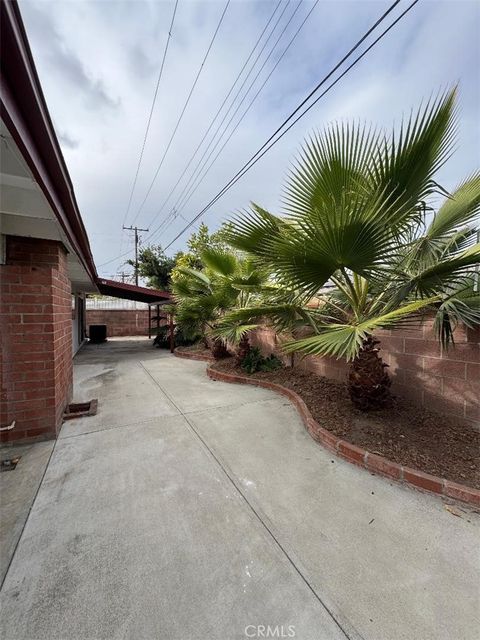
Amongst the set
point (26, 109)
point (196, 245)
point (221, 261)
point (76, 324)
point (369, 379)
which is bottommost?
point (369, 379)

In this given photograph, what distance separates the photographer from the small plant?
218 inches

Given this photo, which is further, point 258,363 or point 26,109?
point 258,363

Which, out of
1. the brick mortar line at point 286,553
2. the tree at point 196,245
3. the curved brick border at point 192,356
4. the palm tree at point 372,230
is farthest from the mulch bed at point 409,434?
the tree at point 196,245

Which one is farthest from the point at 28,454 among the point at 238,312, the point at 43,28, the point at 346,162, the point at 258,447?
the point at 346,162

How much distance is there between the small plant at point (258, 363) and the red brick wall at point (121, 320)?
13.3m

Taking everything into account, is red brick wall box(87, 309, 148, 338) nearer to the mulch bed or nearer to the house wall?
the house wall

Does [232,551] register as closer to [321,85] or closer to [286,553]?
[286,553]

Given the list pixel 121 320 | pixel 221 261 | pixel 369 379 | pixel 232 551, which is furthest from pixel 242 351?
pixel 121 320

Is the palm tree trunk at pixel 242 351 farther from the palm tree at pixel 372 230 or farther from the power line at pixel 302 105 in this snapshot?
the power line at pixel 302 105

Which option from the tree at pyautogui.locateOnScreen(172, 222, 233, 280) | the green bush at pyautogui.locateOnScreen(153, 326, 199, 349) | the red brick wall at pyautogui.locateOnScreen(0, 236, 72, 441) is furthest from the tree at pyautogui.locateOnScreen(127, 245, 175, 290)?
the red brick wall at pyautogui.locateOnScreen(0, 236, 72, 441)

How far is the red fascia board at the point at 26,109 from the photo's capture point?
3.32ft

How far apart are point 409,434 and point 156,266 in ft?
59.2

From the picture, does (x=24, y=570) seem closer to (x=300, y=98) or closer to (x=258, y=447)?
(x=258, y=447)

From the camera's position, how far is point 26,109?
4.10 ft
